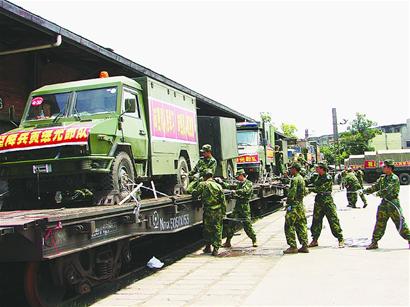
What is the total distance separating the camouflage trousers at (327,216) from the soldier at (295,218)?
537 millimetres

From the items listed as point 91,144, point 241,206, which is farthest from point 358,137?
point 91,144

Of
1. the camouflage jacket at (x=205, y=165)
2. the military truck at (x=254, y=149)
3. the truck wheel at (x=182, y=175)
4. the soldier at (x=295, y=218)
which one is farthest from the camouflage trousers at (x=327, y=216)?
the military truck at (x=254, y=149)

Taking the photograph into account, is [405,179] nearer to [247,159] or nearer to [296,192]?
[247,159]

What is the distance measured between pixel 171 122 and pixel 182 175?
4.13 ft

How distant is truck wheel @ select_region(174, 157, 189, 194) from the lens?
11.0 m

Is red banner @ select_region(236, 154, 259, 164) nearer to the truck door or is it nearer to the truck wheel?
the truck wheel

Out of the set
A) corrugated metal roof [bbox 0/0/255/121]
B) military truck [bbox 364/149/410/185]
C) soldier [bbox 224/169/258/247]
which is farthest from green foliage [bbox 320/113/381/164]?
soldier [bbox 224/169/258/247]

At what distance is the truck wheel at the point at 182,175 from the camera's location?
1104 centimetres

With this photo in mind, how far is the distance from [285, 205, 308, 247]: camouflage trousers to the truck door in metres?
3.19

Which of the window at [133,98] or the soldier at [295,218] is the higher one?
the window at [133,98]

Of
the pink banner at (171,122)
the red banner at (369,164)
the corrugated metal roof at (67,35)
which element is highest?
the corrugated metal roof at (67,35)

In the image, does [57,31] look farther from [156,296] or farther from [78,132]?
[156,296]

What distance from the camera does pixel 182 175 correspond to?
1124 centimetres

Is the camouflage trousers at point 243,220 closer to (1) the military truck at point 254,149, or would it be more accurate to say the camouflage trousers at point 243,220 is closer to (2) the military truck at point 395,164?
(1) the military truck at point 254,149
